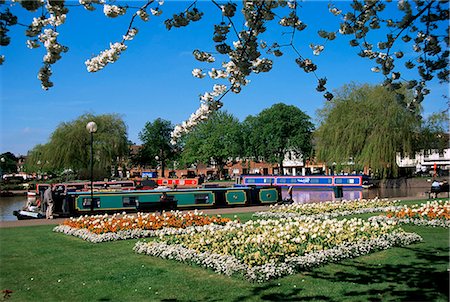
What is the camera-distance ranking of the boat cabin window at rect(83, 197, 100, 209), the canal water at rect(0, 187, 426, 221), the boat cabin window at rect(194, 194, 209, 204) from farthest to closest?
the canal water at rect(0, 187, 426, 221) < the boat cabin window at rect(194, 194, 209, 204) < the boat cabin window at rect(83, 197, 100, 209)

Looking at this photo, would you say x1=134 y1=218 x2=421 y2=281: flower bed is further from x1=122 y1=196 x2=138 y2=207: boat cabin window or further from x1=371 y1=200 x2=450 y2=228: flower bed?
x1=122 y1=196 x2=138 y2=207: boat cabin window

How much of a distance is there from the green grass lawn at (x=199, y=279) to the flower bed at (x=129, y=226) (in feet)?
5.47

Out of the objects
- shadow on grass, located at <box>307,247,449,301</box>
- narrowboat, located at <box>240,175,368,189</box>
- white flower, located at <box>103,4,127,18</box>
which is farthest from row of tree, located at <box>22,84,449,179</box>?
white flower, located at <box>103,4,127,18</box>

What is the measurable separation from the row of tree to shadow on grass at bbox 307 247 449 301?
13335 mm

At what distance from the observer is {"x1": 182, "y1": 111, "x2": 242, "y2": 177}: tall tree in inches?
2810

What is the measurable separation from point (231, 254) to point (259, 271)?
1.24m

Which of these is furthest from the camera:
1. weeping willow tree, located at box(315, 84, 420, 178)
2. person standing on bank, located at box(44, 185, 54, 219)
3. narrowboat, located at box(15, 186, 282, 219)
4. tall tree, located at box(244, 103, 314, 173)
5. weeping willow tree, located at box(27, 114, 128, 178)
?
tall tree, located at box(244, 103, 314, 173)

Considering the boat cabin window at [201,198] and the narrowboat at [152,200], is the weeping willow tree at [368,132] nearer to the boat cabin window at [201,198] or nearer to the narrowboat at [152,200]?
the narrowboat at [152,200]

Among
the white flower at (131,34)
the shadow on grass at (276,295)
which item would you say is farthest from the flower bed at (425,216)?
the white flower at (131,34)

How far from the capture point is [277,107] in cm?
7175

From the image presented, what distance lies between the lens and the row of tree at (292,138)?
39719 mm

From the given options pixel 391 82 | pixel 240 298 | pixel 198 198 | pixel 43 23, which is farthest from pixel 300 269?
pixel 198 198

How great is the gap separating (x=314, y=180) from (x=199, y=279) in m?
34.3

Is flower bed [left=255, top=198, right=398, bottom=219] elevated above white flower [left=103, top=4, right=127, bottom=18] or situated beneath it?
situated beneath
